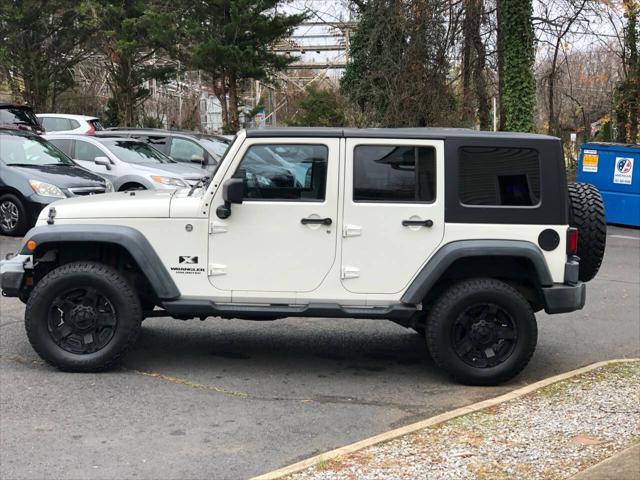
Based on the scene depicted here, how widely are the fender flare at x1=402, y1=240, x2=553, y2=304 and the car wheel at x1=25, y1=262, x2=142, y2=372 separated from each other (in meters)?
2.12

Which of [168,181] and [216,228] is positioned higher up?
[168,181]

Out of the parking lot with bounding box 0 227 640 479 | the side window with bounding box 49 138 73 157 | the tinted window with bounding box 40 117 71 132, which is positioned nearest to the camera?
the parking lot with bounding box 0 227 640 479

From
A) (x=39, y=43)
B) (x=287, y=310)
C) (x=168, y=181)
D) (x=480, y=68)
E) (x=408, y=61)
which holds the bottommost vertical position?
(x=287, y=310)

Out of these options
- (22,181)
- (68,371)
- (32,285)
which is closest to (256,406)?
(68,371)

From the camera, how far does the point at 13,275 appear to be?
5984 mm

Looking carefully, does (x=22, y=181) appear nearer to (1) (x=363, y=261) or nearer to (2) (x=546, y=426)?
(1) (x=363, y=261)

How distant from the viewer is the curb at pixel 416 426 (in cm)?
423

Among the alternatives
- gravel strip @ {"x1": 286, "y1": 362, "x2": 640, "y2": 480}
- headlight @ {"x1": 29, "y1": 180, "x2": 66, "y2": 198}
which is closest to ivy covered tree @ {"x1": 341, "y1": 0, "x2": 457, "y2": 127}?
headlight @ {"x1": 29, "y1": 180, "x2": 66, "y2": 198}

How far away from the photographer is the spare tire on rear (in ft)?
20.0

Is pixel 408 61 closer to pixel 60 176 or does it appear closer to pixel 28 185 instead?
pixel 60 176

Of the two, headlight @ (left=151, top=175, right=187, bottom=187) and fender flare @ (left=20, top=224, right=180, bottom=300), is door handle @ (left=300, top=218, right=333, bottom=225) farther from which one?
headlight @ (left=151, top=175, right=187, bottom=187)

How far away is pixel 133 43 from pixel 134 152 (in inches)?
443

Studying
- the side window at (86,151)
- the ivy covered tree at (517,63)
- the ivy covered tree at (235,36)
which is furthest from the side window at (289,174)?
the ivy covered tree at (235,36)

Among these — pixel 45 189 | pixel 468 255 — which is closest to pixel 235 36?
pixel 45 189
